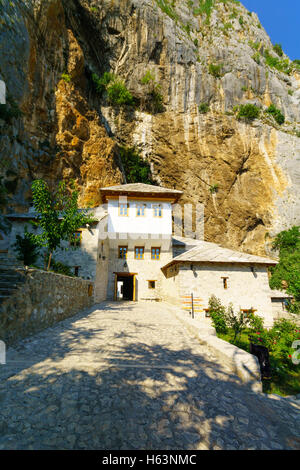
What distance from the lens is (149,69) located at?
88.3 feet

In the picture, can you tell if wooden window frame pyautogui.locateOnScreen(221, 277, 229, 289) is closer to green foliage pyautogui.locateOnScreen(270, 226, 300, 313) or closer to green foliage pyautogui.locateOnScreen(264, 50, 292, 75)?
green foliage pyautogui.locateOnScreen(270, 226, 300, 313)

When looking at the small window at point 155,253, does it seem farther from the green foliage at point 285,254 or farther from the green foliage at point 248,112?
the green foliage at point 248,112

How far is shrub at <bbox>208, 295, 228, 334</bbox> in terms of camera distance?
10.8 meters

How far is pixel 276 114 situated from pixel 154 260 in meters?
28.5

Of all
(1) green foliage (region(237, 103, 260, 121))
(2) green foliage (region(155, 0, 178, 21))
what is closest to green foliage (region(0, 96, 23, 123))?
(1) green foliage (region(237, 103, 260, 121))

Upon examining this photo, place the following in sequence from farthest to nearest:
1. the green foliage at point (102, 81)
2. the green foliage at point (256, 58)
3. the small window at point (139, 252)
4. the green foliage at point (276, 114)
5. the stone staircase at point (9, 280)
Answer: the green foliage at point (256, 58), the green foliage at point (276, 114), the green foliage at point (102, 81), the small window at point (139, 252), the stone staircase at point (9, 280)

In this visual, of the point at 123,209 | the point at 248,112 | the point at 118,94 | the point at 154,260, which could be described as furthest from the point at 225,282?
the point at 118,94

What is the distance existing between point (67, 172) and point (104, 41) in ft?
65.2

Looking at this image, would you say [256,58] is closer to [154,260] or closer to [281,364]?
[154,260]

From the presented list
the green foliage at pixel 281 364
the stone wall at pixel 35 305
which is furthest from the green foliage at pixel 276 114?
the stone wall at pixel 35 305

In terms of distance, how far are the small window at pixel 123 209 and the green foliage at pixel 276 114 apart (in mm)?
26705

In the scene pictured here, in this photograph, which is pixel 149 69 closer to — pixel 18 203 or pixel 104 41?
pixel 104 41

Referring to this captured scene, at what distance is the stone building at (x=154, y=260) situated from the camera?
41.5 feet

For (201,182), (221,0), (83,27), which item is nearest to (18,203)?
(201,182)
